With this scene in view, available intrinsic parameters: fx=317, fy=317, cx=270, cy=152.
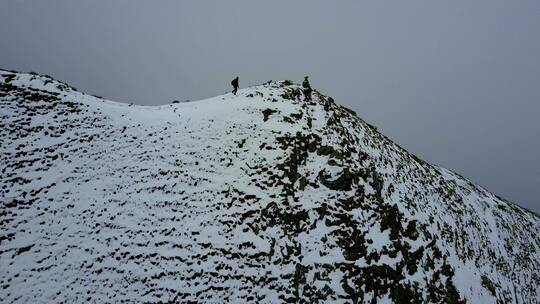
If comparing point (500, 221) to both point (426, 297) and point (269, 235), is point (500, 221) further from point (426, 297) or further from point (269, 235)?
point (269, 235)

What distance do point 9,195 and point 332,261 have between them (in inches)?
672

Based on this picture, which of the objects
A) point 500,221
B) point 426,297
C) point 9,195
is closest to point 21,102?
point 9,195

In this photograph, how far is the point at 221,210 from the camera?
1714 cm

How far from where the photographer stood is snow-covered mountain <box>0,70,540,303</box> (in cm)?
1488

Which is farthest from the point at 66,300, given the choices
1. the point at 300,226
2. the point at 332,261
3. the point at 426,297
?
the point at 426,297

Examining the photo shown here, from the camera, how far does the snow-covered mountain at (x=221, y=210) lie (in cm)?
1488

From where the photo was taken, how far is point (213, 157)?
1953 centimetres

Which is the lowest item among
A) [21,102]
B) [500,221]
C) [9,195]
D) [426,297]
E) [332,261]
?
[426,297]

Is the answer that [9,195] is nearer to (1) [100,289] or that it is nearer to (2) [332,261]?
(1) [100,289]

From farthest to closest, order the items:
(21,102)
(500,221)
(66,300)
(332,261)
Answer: (500,221) → (21,102) → (332,261) → (66,300)

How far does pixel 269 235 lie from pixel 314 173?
4773 mm

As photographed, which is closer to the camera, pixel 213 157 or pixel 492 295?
pixel 213 157

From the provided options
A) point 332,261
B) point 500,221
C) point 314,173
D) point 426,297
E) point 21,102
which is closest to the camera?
point 332,261

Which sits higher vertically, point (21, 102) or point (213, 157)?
point (21, 102)
